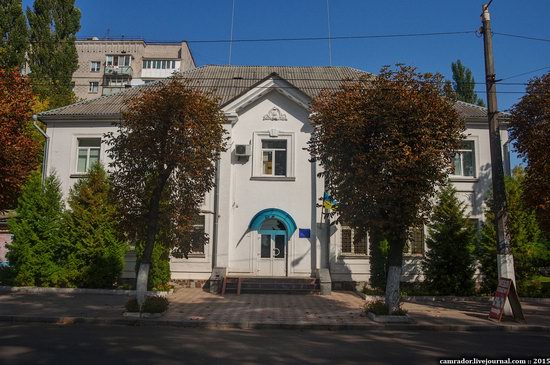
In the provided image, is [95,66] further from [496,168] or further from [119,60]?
[496,168]

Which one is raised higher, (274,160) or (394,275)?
(274,160)

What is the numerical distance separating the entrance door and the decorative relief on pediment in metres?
5.39

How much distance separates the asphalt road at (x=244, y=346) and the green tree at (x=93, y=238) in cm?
720

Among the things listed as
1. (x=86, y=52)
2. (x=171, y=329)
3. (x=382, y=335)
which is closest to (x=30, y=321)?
(x=171, y=329)

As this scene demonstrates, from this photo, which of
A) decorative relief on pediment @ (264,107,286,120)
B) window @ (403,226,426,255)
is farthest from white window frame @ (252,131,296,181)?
window @ (403,226,426,255)

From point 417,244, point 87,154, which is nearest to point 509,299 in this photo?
point 417,244

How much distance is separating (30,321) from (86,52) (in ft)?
205

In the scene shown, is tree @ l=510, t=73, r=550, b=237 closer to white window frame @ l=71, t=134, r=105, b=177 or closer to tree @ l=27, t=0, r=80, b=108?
white window frame @ l=71, t=134, r=105, b=177

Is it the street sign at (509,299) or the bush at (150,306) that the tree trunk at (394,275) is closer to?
the street sign at (509,299)

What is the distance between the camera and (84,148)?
74.3 feet

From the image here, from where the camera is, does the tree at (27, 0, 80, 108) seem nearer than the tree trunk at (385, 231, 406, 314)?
No

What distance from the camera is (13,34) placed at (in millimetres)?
33688

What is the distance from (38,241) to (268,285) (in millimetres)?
9581

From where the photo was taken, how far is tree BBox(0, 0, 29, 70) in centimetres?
3338
